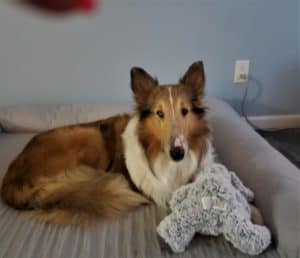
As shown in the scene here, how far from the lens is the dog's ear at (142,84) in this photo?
142 centimetres

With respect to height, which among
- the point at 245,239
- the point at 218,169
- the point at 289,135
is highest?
the point at 218,169

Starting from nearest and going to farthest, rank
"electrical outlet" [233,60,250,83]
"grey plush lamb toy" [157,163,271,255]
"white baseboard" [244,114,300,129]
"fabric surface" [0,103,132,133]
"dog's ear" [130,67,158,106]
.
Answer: "grey plush lamb toy" [157,163,271,255]
"dog's ear" [130,67,158,106]
"fabric surface" [0,103,132,133]
"electrical outlet" [233,60,250,83]
"white baseboard" [244,114,300,129]

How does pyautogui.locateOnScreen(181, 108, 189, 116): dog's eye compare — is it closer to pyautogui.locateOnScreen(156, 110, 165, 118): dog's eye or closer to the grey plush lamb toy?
pyautogui.locateOnScreen(156, 110, 165, 118): dog's eye

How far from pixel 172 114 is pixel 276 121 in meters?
1.43

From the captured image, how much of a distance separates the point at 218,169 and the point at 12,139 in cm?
135

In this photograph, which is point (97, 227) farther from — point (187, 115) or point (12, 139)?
point (12, 139)

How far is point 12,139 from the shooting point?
2.10m

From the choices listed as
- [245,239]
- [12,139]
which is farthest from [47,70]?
[245,239]

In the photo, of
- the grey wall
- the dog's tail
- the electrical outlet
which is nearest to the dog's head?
the dog's tail

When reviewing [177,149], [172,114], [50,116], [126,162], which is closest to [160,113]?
[172,114]

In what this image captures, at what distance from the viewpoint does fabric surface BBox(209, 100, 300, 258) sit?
1.07m

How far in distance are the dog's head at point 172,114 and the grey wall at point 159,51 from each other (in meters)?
0.95

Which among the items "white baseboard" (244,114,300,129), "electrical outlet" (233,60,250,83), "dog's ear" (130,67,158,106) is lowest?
"white baseboard" (244,114,300,129)

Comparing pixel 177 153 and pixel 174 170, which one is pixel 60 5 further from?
pixel 174 170
